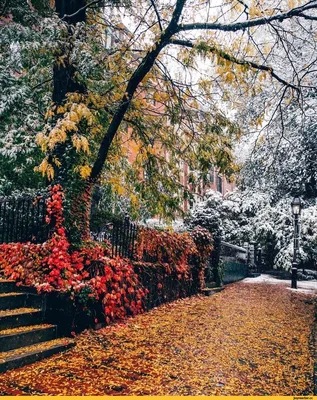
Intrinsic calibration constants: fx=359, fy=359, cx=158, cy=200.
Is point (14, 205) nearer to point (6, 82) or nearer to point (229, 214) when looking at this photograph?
point (6, 82)

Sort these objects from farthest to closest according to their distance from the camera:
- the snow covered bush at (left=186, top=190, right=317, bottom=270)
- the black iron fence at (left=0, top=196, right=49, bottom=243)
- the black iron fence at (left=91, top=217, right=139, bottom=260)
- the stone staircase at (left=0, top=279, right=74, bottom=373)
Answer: the snow covered bush at (left=186, top=190, right=317, bottom=270)
the black iron fence at (left=91, top=217, right=139, bottom=260)
the black iron fence at (left=0, top=196, right=49, bottom=243)
the stone staircase at (left=0, top=279, right=74, bottom=373)

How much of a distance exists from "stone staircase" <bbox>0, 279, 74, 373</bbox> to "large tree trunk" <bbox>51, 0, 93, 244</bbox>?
1.57 meters

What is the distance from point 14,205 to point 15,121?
2.93 meters

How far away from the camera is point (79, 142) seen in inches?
226

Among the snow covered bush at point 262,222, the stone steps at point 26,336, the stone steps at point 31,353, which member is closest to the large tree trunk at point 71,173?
the stone steps at point 26,336

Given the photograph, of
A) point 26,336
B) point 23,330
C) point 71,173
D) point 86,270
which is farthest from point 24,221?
point 26,336

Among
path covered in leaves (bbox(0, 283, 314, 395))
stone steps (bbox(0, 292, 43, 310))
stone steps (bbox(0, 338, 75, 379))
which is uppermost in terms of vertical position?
stone steps (bbox(0, 292, 43, 310))

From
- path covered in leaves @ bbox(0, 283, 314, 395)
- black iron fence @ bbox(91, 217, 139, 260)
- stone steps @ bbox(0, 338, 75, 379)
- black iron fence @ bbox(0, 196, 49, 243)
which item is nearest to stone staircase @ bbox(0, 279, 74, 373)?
stone steps @ bbox(0, 338, 75, 379)

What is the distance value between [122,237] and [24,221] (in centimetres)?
205

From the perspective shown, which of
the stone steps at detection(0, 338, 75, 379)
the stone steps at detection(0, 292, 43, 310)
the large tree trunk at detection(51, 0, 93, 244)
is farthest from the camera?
the large tree trunk at detection(51, 0, 93, 244)

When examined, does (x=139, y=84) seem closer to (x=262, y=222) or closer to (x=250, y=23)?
(x=250, y=23)

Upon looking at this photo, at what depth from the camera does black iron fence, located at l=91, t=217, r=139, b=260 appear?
7.50m

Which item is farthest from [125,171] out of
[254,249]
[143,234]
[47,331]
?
[254,249]

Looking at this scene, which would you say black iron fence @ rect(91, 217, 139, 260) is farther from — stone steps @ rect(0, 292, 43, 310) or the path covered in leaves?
stone steps @ rect(0, 292, 43, 310)
